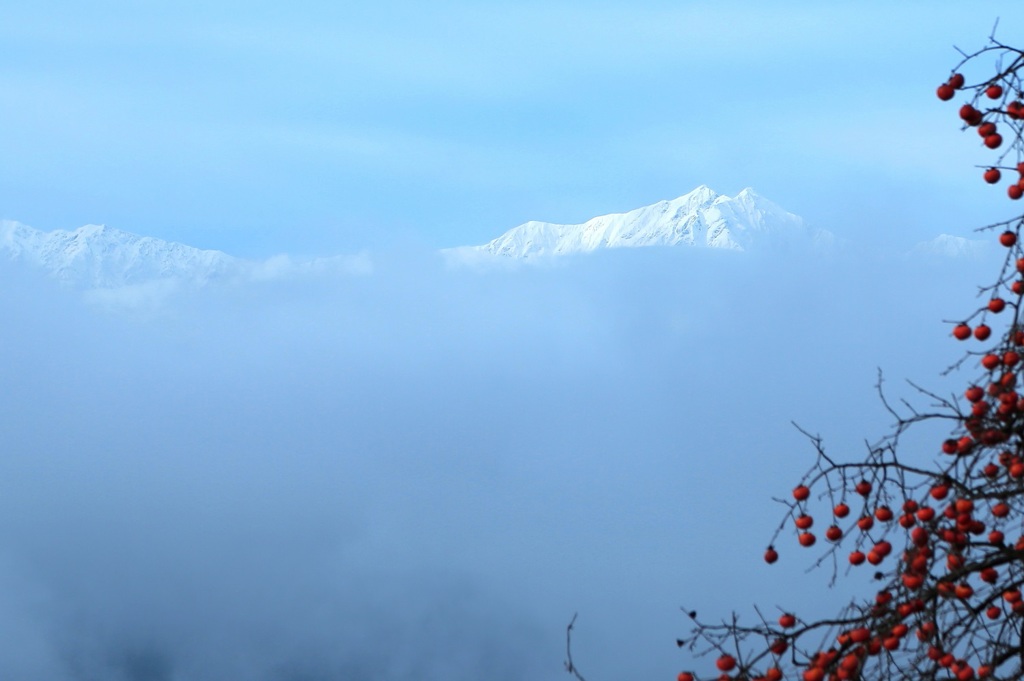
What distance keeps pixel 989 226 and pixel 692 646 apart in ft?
7.72

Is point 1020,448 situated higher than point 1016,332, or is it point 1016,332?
point 1016,332

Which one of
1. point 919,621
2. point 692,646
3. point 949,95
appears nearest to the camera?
point 919,621

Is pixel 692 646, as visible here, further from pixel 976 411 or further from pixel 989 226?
pixel 989 226

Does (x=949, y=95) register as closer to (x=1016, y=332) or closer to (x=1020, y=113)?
(x=1020, y=113)

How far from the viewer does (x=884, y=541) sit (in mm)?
5660

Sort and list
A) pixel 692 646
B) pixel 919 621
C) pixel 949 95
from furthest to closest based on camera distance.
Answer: pixel 949 95
pixel 692 646
pixel 919 621

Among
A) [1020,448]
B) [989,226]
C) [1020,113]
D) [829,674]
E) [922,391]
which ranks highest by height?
[1020,113]

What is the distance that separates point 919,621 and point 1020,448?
852mm

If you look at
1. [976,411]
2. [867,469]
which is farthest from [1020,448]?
[867,469]

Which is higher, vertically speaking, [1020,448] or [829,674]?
[1020,448]

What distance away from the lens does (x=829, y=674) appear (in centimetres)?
555

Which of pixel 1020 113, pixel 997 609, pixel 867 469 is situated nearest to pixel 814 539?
pixel 867 469

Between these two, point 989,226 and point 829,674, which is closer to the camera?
point 829,674

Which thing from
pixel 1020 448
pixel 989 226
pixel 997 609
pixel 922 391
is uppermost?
pixel 989 226
